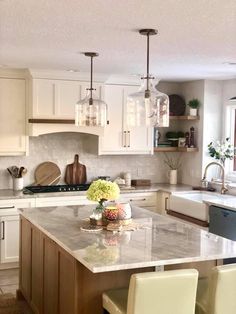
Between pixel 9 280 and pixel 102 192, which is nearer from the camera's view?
pixel 102 192

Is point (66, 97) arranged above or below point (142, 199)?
above

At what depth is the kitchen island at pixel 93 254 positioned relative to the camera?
2824 millimetres

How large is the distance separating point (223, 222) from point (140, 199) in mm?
1459

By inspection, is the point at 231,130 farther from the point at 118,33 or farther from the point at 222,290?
the point at 222,290

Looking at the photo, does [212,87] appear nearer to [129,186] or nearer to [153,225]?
[129,186]

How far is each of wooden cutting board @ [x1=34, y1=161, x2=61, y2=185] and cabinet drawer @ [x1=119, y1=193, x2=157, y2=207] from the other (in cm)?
94

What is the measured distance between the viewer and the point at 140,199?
6.02 meters

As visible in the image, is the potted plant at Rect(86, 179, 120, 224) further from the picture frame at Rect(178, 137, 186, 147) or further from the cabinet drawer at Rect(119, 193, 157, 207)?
the picture frame at Rect(178, 137, 186, 147)

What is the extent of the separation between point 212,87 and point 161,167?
1.42 m

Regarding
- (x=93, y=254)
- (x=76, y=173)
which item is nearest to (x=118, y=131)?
(x=76, y=173)

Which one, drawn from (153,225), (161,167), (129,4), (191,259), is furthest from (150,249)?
(161,167)

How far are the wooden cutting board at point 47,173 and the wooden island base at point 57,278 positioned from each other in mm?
1593

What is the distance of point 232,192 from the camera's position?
5.71m

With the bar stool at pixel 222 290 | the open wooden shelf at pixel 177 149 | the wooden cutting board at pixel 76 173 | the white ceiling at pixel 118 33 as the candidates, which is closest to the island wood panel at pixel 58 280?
the bar stool at pixel 222 290
